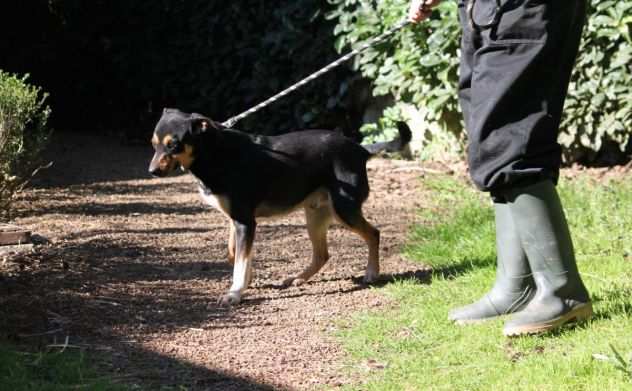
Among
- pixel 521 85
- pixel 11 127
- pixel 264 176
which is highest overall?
pixel 521 85

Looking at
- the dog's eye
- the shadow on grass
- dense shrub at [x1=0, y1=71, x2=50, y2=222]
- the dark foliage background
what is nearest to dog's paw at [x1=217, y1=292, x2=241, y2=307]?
the dog's eye

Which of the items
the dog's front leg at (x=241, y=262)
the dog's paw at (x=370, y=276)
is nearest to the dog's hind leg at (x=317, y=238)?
the dog's paw at (x=370, y=276)

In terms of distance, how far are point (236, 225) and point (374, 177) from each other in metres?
3.52

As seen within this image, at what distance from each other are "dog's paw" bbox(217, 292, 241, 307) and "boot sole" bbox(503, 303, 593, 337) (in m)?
1.71

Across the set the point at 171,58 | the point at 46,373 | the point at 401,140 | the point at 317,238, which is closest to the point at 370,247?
the point at 317,238

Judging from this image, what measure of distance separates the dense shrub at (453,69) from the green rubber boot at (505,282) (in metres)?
3.81

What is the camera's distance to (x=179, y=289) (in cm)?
570

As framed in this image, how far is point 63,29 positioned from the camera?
12289mm

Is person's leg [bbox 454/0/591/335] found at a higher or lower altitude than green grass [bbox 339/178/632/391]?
higher

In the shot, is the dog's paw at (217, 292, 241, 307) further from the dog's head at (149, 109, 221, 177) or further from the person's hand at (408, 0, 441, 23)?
the person's hand at (408, 0, 441, 23)

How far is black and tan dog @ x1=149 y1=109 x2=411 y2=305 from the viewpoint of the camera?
18.6 feet

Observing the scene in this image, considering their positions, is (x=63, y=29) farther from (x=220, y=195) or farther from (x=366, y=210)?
(x=220, y=195)

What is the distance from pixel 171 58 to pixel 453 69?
4.50 metres

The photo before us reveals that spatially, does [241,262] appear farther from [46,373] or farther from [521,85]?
[521,85]
